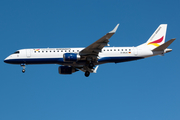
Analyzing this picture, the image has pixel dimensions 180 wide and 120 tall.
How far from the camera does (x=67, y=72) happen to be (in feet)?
157

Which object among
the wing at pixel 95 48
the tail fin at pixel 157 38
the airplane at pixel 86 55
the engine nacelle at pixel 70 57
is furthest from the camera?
the tail fin at pixel 157 38

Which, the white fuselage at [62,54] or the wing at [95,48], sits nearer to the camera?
the wing at [95,48]

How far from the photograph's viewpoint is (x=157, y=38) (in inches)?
1875

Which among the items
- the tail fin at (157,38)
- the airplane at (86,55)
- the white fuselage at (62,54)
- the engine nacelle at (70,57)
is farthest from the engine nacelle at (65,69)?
the tail fin at (157,38)

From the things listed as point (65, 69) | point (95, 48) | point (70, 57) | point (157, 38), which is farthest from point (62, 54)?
point (157, 38)

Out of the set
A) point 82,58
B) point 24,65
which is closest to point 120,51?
point 82,58

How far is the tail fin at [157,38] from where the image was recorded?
153 feet

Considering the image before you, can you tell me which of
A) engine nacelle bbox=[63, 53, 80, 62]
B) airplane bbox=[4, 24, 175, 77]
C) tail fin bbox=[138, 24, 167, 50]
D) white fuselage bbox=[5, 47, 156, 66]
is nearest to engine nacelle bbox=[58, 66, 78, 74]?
airplane bbox=[4, 24, 175, 77]

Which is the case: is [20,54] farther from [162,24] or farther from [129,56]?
[162,24]

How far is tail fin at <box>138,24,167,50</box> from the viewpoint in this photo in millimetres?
46781

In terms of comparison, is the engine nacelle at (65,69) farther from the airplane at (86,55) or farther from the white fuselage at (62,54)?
the white fuselage at (62,54)

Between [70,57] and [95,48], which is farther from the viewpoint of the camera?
[95,48]

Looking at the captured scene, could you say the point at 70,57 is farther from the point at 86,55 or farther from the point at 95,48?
the point at 95,48

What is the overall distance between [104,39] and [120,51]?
550 cm
